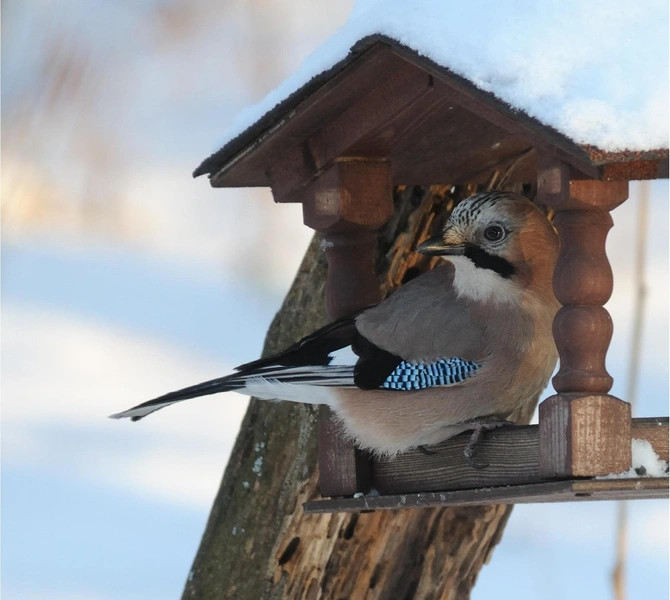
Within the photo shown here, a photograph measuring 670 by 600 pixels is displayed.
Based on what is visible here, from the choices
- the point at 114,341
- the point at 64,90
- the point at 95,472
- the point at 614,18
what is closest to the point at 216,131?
the point at 114,341

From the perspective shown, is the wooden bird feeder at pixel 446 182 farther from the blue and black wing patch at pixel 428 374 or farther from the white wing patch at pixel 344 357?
the white wing patch at pixel 344 357

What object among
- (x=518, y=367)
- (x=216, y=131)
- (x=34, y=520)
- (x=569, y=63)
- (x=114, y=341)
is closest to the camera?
(x=569, y=63)

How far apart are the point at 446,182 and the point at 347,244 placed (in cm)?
53

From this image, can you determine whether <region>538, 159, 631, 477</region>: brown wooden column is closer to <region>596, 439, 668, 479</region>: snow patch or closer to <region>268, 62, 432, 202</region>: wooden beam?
<region>596, 439, 668, 479</region>: snow patch

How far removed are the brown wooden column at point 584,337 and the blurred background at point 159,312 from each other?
2755 millimetres

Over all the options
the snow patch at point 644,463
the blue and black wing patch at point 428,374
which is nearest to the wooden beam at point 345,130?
the blue and black wing patch at point 428,374

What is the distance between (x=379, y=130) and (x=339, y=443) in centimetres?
104

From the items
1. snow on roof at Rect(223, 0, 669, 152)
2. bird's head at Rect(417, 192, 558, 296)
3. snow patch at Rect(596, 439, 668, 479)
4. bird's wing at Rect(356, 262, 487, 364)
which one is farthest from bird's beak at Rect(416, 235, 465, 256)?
snow patch at Rect(596, 439, 668, 479)

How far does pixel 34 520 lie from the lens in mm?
7199

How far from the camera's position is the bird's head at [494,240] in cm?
410

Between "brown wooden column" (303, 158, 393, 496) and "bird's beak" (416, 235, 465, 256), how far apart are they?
0.40 m

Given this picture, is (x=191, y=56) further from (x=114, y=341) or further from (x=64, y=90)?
(x=64, y=90)

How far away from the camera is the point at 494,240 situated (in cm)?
412

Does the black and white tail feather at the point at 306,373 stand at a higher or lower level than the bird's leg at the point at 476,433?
higher
